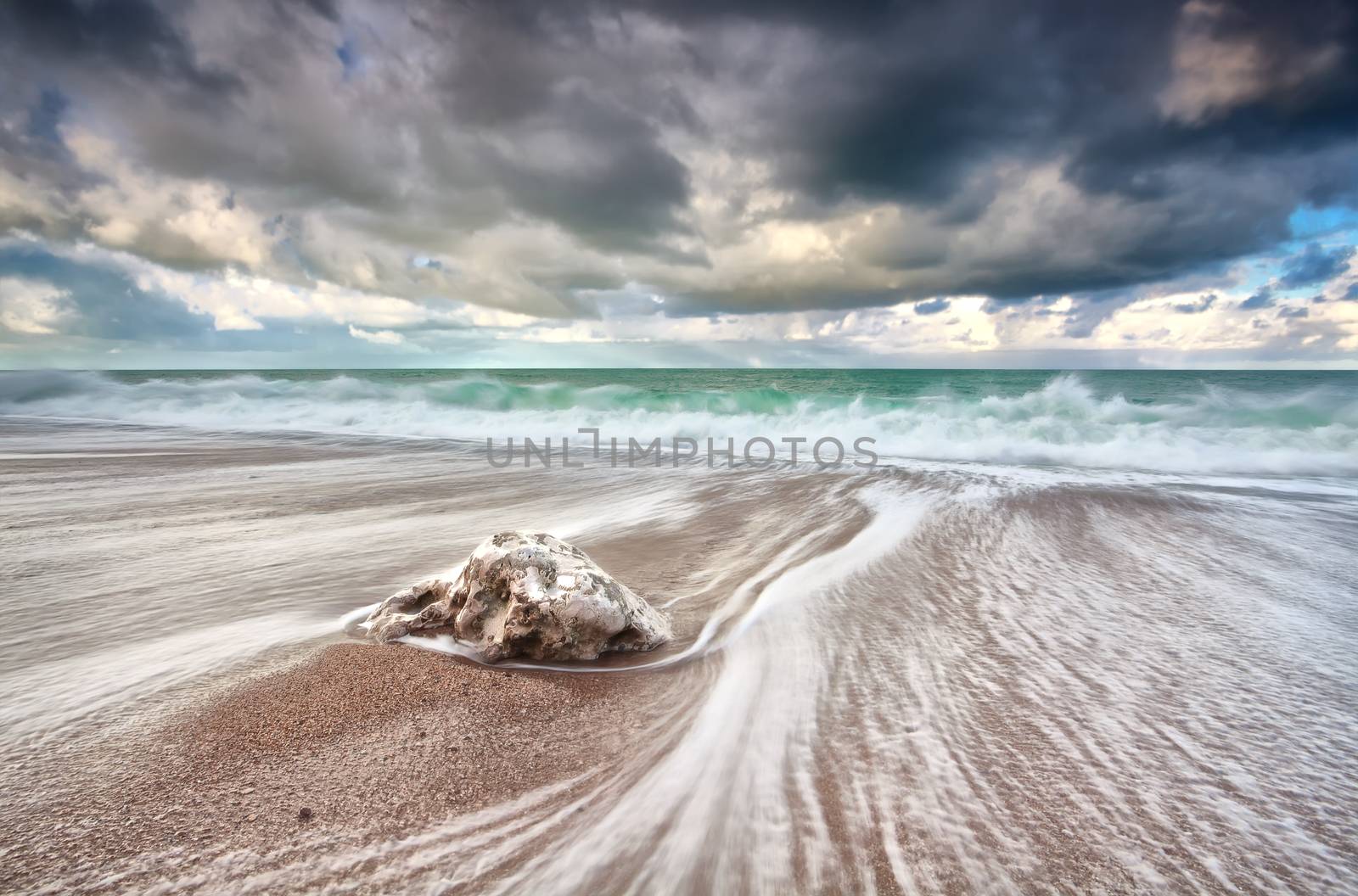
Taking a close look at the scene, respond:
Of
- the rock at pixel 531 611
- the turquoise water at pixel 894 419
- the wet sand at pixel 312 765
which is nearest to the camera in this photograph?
the wet sand at pixel 312 765

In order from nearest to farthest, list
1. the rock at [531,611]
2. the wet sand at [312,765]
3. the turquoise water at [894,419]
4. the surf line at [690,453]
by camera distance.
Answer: the wet sand at [312,765]
the rock at [531,611]
the surf line at [690,453]
the turquoise water at [894,419]

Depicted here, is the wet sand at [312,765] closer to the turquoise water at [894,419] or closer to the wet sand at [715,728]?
the wet sand at [715,728]

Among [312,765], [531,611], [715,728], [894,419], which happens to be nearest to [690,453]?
[894,419]

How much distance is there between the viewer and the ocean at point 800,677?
5.00 feet

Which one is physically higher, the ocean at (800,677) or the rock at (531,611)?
the rock at (531,611)

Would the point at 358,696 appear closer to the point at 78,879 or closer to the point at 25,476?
the point at 78,879

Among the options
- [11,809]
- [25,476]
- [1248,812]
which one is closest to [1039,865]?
[1248,812]

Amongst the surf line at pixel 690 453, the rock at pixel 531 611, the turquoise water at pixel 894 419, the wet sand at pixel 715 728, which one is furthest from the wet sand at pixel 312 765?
the turquoise water at pixel 894 419

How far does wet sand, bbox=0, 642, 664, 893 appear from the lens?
1.48m

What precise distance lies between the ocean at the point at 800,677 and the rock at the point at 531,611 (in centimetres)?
14

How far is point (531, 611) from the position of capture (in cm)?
258

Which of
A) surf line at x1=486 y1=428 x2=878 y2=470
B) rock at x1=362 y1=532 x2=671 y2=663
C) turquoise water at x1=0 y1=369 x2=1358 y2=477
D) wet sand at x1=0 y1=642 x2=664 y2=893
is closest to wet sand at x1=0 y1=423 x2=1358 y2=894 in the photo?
wet sand at x1=0 y1=642 x2=664 y2=893

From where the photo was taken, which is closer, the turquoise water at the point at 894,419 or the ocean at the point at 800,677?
the ocean at the point at 800,677

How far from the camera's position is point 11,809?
5.32ft
